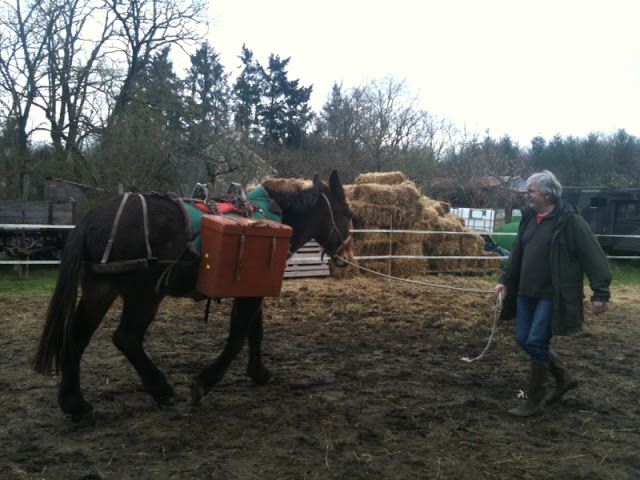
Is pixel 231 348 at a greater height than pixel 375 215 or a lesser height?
lesser

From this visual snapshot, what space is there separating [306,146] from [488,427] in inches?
1069

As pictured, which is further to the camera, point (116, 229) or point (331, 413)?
point (331, 413)

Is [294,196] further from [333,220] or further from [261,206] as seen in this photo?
[333,220]

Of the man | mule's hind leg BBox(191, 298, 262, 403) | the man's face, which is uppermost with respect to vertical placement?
the man's face

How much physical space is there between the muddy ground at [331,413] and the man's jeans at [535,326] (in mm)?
512

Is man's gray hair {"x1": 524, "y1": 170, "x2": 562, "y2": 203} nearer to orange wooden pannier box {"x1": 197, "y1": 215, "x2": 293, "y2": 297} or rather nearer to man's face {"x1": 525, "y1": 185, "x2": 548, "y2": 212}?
man's face {"x1": 525, "y1": 185, "x2": 548, "y2": 212}

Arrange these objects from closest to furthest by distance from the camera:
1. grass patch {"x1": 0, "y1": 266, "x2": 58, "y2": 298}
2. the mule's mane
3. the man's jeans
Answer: the man's jeans, the mule's mane, grass patch {"x1": 0, "y1": 266, "x2": 58, "y2": 298}

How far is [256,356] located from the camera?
4.10 metres

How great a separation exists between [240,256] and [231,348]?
2.72 feet

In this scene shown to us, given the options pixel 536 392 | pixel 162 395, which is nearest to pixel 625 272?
pixel 536 392

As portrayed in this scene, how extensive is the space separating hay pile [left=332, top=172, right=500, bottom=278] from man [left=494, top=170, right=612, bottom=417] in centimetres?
717

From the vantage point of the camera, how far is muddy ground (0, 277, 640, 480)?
277 cm

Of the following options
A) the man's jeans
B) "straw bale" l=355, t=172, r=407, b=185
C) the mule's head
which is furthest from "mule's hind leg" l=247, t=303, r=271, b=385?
"straw bale" l=355, t=172, r=407, b=185

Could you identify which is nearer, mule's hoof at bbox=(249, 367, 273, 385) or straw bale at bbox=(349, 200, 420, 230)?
mule's hoof at bbox=(249, 367, 273, 385)
